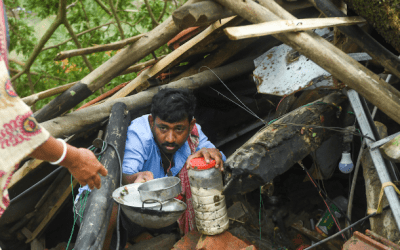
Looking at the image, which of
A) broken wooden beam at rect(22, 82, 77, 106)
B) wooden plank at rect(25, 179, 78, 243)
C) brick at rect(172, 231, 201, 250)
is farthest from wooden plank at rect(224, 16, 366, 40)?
wooden plank at rect(25, 179, 78, 243)

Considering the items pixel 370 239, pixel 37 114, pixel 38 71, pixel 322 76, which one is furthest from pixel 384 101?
pixel 38 71

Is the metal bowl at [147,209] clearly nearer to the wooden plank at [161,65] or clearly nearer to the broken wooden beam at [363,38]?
the wooden plank at [161,65]

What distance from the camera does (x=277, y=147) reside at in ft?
8.36

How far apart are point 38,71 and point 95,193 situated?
4.72 metres

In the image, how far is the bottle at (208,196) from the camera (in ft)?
7.91

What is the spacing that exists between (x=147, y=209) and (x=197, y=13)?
58.6 inches

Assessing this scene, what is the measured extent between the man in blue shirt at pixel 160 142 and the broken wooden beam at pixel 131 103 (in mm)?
336

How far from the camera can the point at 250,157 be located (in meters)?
2.37

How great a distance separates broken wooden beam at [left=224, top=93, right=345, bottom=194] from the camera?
237 centimetres

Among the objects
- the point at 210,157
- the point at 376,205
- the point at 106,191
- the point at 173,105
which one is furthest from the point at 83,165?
the point at 376,205

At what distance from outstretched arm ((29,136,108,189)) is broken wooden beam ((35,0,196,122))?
4.49ft

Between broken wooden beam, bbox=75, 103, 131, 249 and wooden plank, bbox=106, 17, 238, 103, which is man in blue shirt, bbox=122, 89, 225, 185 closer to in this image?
broken wooden beam, bbox=75, 103, 131, 249

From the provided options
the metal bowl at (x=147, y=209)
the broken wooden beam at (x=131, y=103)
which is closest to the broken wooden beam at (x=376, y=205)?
the metal bowl at (x=147, y=209)

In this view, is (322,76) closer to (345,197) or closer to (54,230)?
(345,197)
